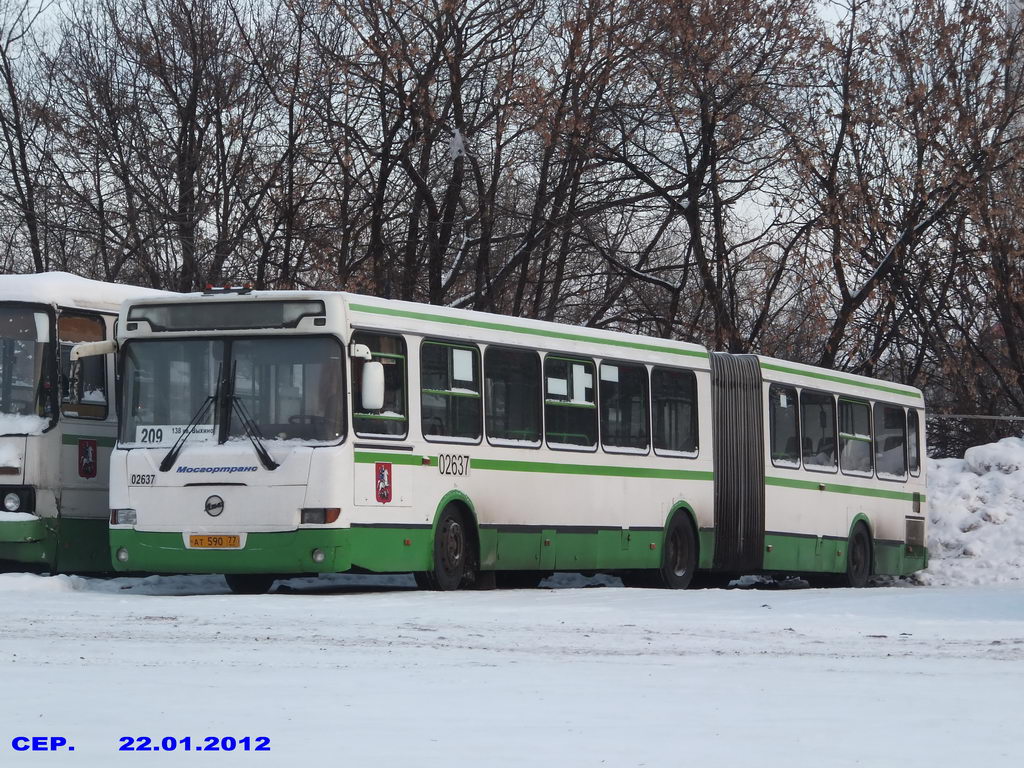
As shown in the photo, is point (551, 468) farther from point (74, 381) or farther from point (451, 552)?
point (74, 381)

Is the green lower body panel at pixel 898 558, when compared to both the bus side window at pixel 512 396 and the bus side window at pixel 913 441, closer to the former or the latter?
the bus side window at pixel 913 441

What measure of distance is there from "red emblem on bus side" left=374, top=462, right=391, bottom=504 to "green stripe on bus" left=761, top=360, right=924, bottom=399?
775cm

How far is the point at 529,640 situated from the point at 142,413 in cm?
635

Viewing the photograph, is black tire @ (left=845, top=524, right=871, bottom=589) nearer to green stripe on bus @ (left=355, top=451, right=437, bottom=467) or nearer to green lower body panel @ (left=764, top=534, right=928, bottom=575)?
green lower body panel @ (left=764, top=534, right=928, bottom=575)

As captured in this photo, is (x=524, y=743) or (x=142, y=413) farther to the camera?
(x=142, y=413)

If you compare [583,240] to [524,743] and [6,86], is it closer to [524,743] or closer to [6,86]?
[6,86]

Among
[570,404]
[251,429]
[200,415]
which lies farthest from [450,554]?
[200,415]

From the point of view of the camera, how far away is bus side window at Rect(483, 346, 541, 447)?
1908cm

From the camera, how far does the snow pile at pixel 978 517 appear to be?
85.3 feet

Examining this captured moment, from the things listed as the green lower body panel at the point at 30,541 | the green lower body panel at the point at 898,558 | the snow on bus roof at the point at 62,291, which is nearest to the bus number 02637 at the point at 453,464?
the snow on bus roof at the point at 62,291

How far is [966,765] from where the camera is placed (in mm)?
7078

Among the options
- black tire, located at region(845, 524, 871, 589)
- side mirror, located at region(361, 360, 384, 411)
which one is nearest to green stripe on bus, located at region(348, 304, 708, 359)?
side mirror, located at region(361, 360, 384, 411)

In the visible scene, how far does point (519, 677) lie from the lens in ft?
33.1

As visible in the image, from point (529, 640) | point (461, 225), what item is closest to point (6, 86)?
point (461, 225)
